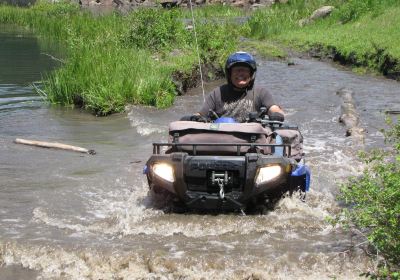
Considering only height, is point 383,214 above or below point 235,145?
below

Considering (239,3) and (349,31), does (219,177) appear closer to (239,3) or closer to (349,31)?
(349,31)

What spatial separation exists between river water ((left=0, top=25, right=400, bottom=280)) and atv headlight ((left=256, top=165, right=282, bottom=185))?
545 millimetres

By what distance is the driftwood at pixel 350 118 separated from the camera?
10359mm

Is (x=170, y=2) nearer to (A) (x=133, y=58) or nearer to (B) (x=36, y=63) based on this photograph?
(B) (x=36, y=63)

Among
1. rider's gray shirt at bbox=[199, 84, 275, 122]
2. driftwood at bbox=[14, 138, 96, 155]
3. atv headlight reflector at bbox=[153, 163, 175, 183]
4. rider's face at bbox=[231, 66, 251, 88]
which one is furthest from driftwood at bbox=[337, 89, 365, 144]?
atv headlight reflector at bbox=[153, 163, 175, 183]

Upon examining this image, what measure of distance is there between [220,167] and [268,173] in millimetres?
496

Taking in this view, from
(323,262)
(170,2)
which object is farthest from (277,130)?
(170,2)

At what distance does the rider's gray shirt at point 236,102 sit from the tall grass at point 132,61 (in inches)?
205

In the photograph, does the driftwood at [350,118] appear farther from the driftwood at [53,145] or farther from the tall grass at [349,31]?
the driftwood at [53,145]

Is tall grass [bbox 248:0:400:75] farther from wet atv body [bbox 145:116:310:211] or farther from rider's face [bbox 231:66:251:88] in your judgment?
wet atv body [bbox 145:116:310:211]

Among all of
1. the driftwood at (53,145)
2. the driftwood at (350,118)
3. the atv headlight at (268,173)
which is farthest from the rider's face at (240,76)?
the driftwood at (350,118)

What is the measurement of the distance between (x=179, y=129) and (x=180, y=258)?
143cm

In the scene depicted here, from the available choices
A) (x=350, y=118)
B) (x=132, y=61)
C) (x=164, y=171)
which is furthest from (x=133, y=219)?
(x=132, y=61)

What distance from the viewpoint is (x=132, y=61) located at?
14344 millimetres
